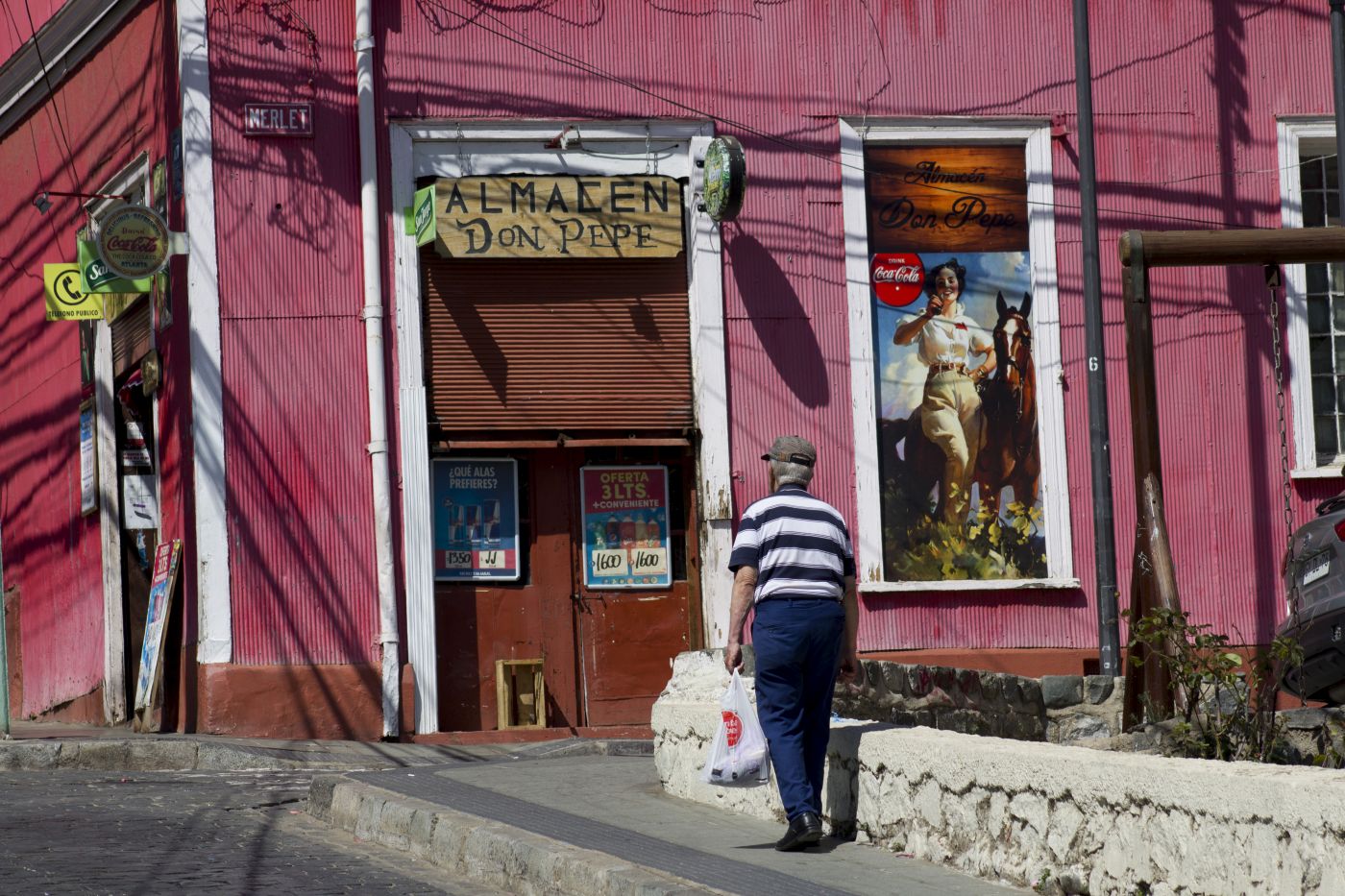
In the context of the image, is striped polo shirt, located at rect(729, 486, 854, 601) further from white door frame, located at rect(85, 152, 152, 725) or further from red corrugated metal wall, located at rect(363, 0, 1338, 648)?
white door frame, located at rect(85, 152, 152, 725)

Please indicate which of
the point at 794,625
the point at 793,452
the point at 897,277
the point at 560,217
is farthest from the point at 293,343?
the point at 794,625

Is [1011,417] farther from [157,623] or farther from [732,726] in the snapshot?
[732,726]

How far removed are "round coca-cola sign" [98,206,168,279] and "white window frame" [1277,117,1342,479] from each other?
8673 mm

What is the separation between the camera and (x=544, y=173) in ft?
47.9

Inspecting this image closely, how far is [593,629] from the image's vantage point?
14727 millimetres

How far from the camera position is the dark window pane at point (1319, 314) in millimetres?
15633

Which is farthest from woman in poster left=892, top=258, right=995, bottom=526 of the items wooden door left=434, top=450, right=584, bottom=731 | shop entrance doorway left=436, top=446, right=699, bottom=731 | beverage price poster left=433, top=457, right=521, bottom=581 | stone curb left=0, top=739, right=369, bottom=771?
stone curb left=0, top=739, right=369, bottom=771

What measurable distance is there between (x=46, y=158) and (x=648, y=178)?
6.67 meters

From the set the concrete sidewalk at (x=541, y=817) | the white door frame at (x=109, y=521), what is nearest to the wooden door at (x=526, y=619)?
the concrete sidewalk at (x=541, y=817)

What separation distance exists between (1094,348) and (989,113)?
215 centimetres

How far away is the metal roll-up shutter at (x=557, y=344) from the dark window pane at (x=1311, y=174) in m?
5.25

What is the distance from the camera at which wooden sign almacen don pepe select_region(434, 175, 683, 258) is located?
1430cm

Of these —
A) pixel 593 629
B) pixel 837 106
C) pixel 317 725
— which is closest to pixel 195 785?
pixel 317 725

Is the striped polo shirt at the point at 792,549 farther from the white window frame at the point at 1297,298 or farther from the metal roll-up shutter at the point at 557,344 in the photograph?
the white window frame at the point at 1297,298
